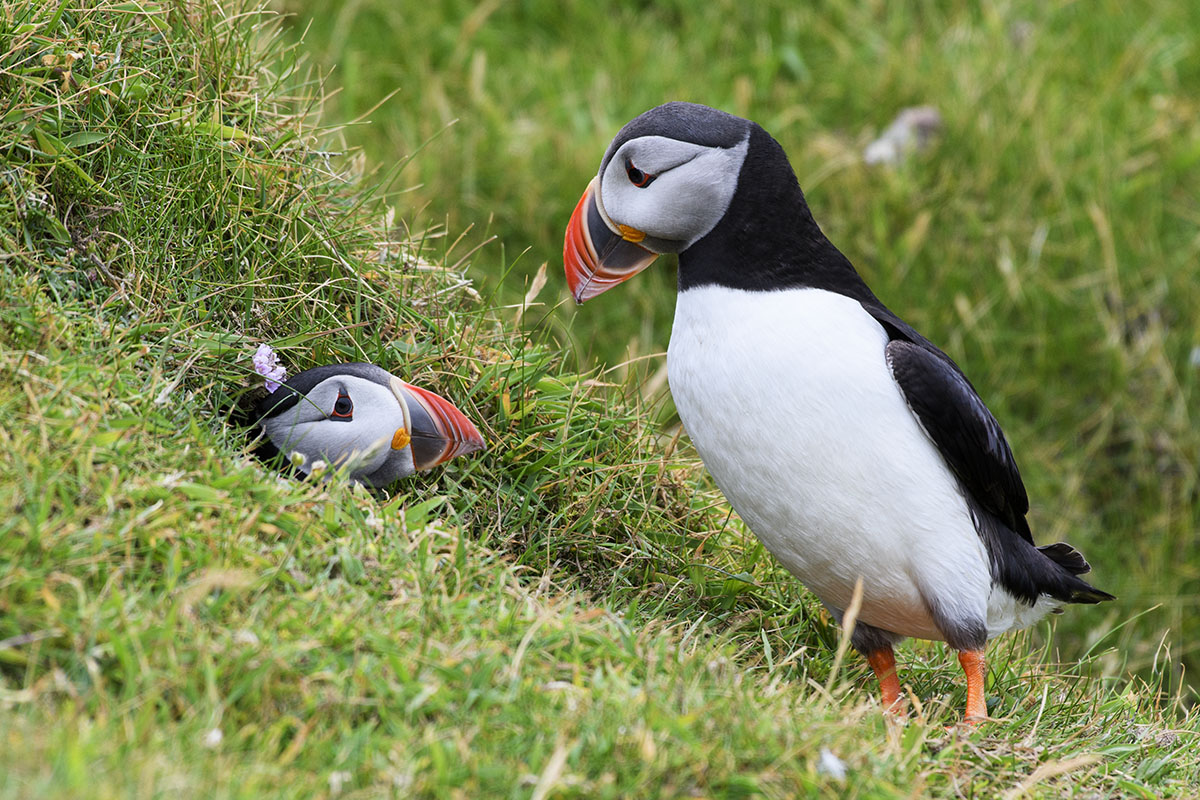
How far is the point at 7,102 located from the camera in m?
3.48

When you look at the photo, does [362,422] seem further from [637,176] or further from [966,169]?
[966,169]

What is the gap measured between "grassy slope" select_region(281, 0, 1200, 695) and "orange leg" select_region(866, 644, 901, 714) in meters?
2.12

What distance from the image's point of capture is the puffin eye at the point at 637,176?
11.8 feet

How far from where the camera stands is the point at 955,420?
3.58 meters

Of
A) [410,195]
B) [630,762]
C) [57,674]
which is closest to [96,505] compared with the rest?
[57,674]

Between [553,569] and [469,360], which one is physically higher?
[469,360]

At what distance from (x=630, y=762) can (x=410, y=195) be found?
4.65m

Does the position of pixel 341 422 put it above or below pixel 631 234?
below

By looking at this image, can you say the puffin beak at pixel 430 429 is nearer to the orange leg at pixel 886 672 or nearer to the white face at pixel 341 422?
the white face at pixel 341 422

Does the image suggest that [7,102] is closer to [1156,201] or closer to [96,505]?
[96,505]

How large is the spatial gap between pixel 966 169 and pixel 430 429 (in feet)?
13.8

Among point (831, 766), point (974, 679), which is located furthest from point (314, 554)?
point (974, 679)

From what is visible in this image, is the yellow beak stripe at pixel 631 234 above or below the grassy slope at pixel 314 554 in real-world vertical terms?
above

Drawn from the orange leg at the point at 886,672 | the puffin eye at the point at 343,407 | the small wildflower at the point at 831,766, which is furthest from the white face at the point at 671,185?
the small wildflower at the point at 831,766
